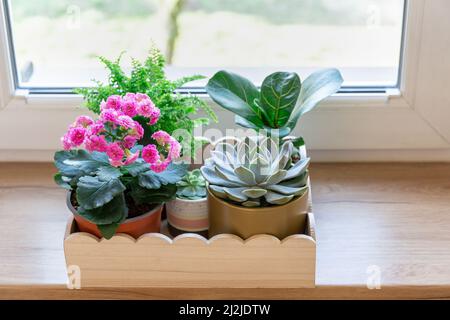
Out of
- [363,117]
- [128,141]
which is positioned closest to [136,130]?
[128,141]

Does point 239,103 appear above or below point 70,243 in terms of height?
above

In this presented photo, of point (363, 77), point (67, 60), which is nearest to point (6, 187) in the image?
point (67, 60)

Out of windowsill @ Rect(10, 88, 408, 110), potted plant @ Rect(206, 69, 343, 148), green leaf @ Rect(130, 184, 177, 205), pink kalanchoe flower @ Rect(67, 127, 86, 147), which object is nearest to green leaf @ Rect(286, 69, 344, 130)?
potted plant @ Rect(206, 69, 343, 148)

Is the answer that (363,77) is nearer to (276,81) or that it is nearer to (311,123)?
(311,123)

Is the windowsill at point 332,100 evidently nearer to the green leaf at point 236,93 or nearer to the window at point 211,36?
the window at point 211,36

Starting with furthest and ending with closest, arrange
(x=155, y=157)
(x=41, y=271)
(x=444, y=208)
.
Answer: (x=444, y=208)
(x=41, y=271)
(x=155, y=157)

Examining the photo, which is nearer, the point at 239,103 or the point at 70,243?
the point at 70,243

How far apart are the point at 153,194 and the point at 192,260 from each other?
10 cm

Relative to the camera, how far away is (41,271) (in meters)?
0.94

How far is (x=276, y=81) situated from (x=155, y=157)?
9.8 inches

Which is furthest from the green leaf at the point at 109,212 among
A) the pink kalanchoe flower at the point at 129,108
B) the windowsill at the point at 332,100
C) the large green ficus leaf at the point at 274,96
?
the windowsill at the point at 332,100

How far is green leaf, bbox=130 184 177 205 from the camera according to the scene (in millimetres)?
877

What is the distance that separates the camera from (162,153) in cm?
92
